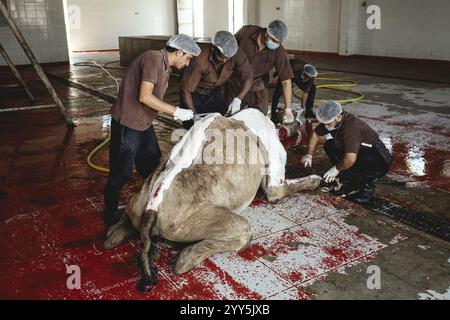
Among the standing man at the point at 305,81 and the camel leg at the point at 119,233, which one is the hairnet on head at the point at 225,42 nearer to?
the camel leg at the point at 119,233

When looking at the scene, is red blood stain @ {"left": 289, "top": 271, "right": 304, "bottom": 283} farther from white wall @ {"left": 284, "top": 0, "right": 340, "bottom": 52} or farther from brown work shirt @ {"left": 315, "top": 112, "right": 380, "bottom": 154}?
white wall @ {"left": 284, "top": 0, "right": 340, "bottom": 52}

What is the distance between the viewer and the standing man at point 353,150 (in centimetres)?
378

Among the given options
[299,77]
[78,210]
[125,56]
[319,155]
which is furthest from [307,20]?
[78,210]

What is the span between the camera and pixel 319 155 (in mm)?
5324

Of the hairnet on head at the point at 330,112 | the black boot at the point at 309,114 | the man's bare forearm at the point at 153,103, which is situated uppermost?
the man's bare forearm at the point at 153,103

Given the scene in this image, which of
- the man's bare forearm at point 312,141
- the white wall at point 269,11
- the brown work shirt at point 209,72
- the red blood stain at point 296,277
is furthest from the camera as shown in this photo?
the white wall at point 269,11

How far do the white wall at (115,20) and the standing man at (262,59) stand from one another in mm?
17028

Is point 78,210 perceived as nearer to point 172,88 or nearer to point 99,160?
point 99,160

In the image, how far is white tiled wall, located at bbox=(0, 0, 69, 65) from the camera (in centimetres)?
1430

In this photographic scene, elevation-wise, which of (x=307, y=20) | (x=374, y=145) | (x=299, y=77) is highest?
(x=307, y=20)

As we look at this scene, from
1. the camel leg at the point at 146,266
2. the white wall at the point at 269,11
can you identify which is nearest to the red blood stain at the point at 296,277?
the camel leg at the point at 146,266

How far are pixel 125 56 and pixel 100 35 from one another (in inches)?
275

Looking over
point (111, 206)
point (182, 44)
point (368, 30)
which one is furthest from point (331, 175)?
point (368, 30)
